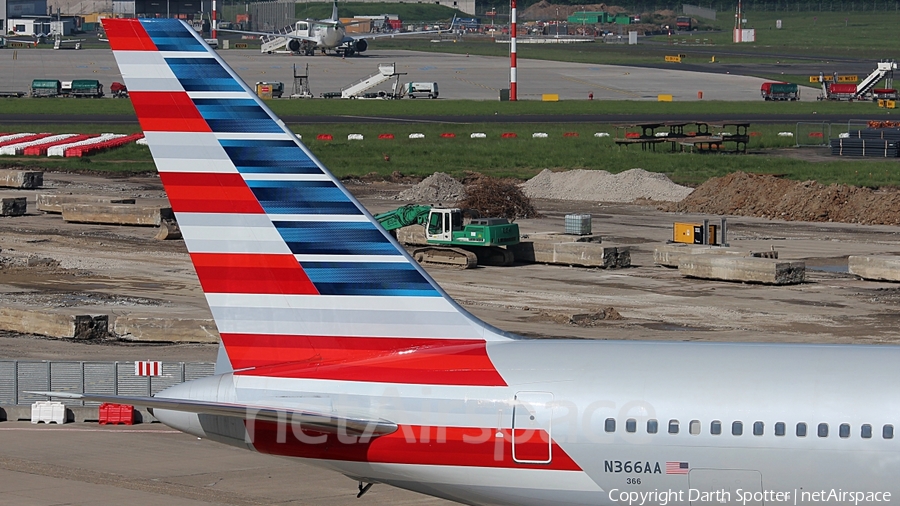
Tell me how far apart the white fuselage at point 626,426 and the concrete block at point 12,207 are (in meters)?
60.0

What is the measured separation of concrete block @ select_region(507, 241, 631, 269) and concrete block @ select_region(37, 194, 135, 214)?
81.9ft

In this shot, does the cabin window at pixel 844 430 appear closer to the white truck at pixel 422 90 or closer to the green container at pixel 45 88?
the white truck at pixel 422 90

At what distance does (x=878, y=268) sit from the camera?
53.8m

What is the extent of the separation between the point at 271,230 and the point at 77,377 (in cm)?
1690

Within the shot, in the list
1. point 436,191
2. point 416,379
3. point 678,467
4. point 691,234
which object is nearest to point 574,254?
point 691,234

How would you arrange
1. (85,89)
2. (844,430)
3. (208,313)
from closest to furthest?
(844,430), (208,313), (85,89)

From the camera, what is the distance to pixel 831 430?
1580 cm

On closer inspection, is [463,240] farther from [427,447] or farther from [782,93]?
[782,93]

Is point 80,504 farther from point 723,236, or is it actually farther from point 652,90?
point 652,90

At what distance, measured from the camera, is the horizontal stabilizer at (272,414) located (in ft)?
52.5

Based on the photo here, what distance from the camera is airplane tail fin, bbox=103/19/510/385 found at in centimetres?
1764

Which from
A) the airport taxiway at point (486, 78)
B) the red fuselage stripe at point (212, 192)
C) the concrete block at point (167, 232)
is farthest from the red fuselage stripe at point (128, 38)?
the airport taxiway at point (486, 78)

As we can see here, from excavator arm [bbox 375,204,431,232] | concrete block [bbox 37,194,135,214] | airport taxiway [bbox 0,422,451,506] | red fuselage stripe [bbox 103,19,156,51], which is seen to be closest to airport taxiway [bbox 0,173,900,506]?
airport taxiway [bbox 0,422,451,506]

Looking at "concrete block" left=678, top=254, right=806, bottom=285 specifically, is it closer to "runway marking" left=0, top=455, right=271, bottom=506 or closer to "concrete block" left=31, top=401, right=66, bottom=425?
"concrete block" left=31, top=401, right=66, bottom=425
